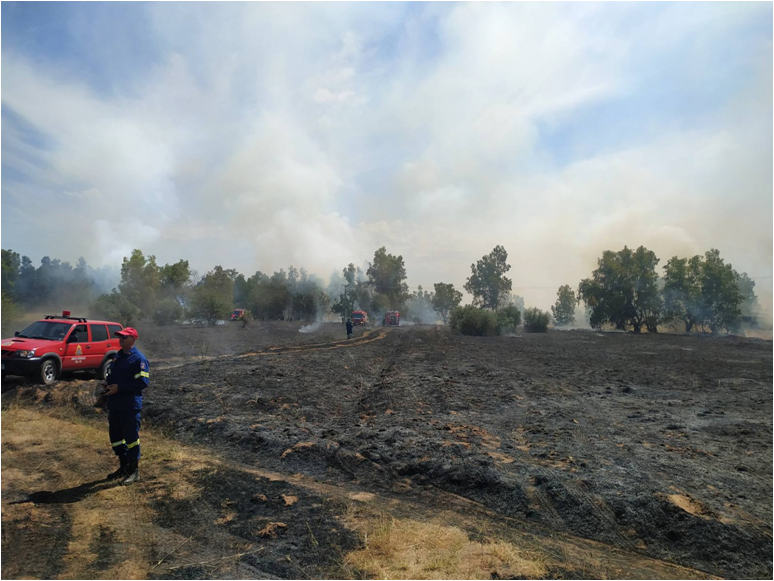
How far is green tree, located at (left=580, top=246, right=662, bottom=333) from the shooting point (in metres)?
71.1

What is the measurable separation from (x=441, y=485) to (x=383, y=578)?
2530mm

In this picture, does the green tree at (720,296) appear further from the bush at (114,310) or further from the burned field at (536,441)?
the bush at (114,310)

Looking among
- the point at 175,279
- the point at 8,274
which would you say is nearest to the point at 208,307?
the point at 175,279

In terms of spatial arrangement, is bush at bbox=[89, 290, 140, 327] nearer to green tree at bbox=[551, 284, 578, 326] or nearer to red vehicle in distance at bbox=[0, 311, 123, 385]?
red vehicle in distance at bbox=[0, 311, 123, 385]

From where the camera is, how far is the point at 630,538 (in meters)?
5.22

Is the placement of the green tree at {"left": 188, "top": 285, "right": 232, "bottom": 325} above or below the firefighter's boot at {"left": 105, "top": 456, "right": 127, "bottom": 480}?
above

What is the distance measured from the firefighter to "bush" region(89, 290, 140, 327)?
4455 cm

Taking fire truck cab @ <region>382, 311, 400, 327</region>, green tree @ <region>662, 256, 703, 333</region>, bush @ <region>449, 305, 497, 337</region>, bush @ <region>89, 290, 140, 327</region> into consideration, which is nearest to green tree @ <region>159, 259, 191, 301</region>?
bush @ <region>89, 290, 140, 327</region>

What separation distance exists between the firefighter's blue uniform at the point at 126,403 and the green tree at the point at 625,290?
7724 centimetres

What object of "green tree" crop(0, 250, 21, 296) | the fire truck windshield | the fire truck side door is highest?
"green tree" crop(0, 250, 21, 296)

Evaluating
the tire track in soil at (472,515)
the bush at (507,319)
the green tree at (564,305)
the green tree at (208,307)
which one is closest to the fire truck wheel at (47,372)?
the tire track in soil at (472,515)

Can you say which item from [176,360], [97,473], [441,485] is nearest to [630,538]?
[441,485]

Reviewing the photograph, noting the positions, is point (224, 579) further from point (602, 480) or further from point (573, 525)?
point (602, 480)

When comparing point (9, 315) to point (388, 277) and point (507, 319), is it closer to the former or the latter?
point (507, 319)
